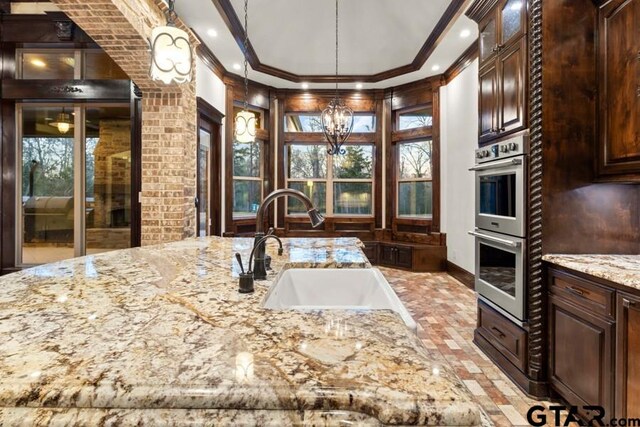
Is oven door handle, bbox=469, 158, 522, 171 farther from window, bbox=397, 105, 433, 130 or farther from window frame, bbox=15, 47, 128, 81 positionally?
window frame, bbox=15, 47, 128, 81

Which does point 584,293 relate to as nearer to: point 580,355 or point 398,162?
point 580,355

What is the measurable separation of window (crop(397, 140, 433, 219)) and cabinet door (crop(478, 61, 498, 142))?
2744mm

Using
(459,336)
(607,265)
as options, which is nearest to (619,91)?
(607,265)

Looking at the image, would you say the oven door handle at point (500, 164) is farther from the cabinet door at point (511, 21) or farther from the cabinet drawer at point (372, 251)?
the cabinet drawer at point (372, 251)

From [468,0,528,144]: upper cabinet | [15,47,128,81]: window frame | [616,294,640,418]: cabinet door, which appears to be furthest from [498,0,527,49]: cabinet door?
[15,47,128,81]: window frame

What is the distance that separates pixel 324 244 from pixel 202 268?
0.96 meters

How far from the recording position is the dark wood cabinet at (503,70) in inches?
88.4

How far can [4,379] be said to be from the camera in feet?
1.85

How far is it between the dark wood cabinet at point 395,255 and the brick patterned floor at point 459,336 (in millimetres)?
235

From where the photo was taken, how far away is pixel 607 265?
1.82 meters

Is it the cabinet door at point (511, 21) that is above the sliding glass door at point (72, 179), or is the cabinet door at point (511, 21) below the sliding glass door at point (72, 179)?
above

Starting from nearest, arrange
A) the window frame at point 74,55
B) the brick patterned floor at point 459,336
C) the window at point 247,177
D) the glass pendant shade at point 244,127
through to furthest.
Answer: the brick patterned floor at point 459,336 → the glass pendant shade at point 244,127 → the window frame at point 74,55 → the window at point 247,177

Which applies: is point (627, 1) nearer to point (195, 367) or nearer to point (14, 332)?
point (195, 367)

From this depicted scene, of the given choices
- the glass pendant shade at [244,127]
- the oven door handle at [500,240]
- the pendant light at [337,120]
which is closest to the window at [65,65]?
the glass pendant shade at [244,127]
